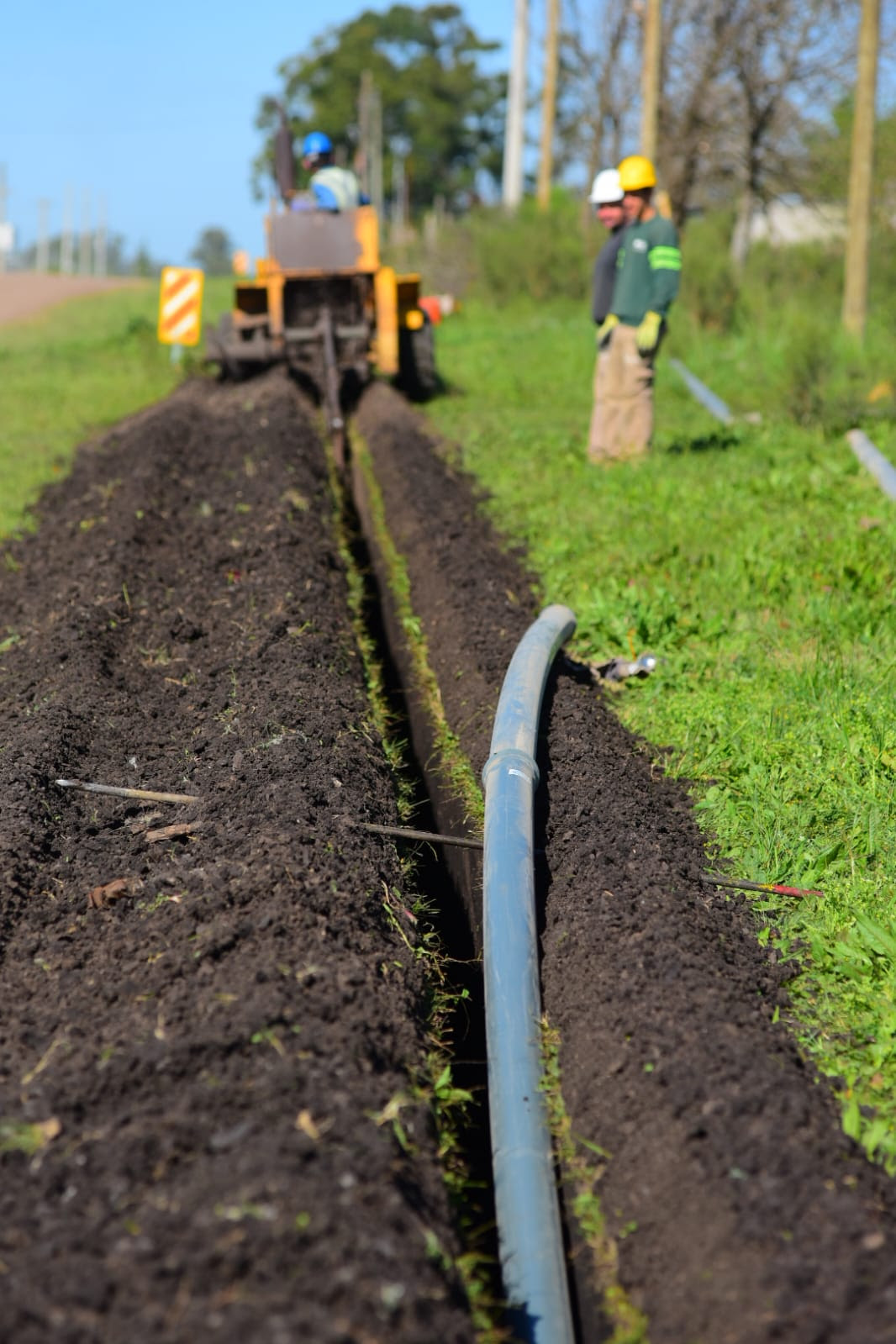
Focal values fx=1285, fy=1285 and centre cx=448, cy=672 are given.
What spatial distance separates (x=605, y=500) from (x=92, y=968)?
5290 mm

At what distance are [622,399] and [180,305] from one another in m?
6.84

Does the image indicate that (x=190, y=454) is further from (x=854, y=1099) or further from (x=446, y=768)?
(x=854, y=1099)

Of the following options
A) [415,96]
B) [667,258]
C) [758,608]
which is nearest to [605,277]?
[667,258]

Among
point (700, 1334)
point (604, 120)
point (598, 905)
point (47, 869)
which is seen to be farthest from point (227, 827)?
point (604, 120)

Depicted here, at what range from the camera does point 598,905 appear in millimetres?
3555

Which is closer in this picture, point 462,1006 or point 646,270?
point 462,1006

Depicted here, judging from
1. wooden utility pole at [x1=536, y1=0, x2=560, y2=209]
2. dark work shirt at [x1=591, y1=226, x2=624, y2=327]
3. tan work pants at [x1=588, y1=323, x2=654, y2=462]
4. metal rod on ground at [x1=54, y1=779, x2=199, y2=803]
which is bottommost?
metal rod on ground at [x1=54, y1=779, x2=199, y2=803]

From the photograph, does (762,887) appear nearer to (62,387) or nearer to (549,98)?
(62,387)

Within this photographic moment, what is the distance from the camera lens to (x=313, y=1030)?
282cm

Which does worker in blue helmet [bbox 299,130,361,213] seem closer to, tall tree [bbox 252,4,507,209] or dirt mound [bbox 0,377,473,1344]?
dirt mound [bbox 0,377,473,1344]

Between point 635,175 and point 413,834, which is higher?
point 635,175

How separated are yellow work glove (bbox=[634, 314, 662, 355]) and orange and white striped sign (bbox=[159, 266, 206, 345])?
21.9ft

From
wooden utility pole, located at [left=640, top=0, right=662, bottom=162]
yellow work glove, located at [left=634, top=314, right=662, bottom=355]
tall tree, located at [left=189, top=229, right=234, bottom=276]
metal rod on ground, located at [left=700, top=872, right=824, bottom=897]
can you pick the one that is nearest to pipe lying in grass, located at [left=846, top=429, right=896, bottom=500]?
yellow work glove, located at [left=634, top=314, right=662, bottom=355]

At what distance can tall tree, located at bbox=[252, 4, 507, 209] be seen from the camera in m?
60.4
